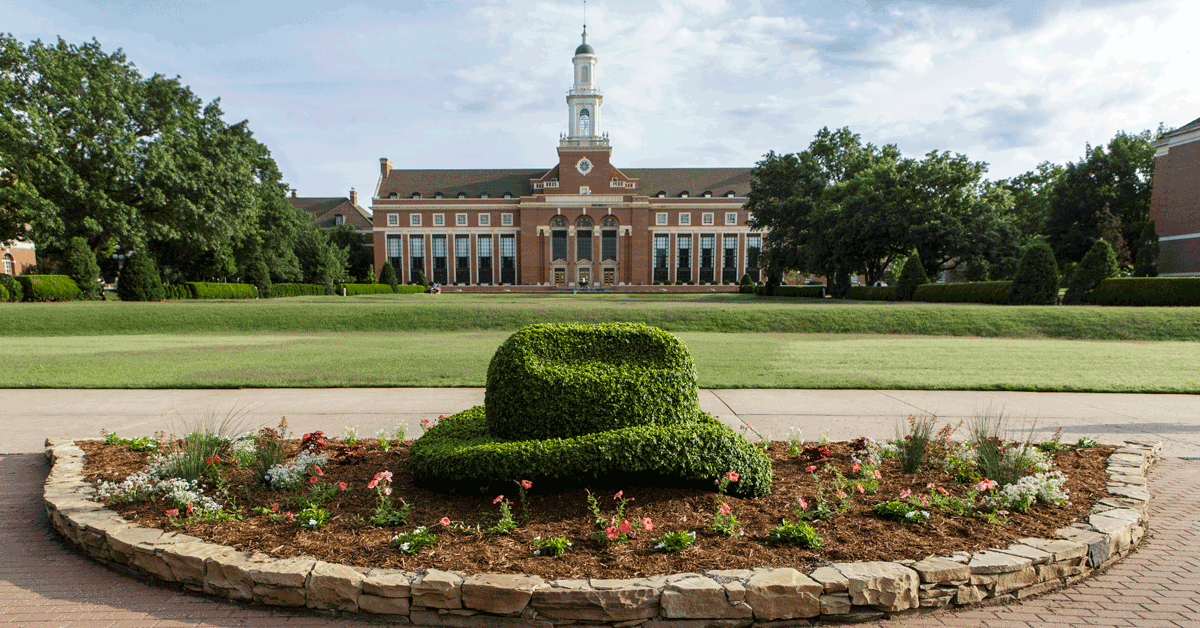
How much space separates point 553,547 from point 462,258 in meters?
83.3

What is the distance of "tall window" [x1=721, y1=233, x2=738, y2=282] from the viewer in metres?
82.2

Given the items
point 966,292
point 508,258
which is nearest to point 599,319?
point 966,292

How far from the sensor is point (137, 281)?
30.7m

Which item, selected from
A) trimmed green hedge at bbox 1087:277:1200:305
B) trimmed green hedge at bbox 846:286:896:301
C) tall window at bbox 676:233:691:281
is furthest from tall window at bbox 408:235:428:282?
trimmed green hedge at bbox 1087:277:1200:305

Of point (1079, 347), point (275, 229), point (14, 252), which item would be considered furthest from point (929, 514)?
point (14, 252)

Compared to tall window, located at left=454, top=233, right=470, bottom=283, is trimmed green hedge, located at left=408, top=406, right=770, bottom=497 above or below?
below

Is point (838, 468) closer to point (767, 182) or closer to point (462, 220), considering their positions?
point (767, 182)

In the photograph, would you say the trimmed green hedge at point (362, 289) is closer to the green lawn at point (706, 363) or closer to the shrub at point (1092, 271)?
the green lawn at point (706, 363)

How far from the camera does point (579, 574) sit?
2982mm

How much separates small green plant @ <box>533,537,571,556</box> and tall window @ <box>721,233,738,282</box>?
81.5m

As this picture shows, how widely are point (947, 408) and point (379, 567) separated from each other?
7.31 metres

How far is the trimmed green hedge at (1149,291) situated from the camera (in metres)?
23.6

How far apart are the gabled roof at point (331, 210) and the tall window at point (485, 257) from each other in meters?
21.0

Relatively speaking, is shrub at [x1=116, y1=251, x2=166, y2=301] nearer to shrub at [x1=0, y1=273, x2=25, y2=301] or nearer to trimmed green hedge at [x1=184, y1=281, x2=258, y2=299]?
shrub at [x1=0, y1=273, x2=25, y2=301]
